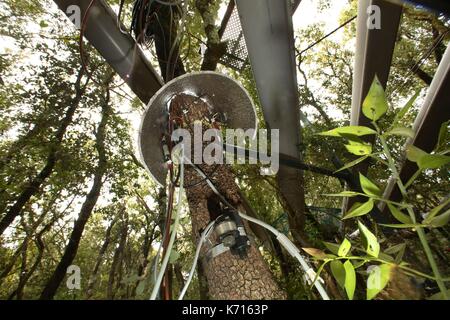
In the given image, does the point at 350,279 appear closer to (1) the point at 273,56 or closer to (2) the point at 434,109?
(1) the point at 273,56

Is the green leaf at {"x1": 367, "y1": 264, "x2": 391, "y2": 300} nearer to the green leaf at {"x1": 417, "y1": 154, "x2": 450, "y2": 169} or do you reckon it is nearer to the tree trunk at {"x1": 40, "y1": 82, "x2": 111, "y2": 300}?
the green leaf at {"x1": 417, "y1": 154, "x2": 450, "y2": 169}

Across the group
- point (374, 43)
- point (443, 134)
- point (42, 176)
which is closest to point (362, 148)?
point (443, 134)

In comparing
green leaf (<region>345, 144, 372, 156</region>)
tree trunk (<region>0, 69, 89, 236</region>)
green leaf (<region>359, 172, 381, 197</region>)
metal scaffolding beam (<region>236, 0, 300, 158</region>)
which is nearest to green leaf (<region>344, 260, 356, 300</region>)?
green leaf (<region>359, 172, 381, 197</region>)

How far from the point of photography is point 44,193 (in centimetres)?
861

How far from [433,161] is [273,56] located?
81.3 inches

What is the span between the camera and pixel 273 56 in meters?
A: 2.54

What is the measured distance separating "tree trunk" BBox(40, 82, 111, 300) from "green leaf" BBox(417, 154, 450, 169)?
8105 mm

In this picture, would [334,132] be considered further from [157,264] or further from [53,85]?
[53,85]

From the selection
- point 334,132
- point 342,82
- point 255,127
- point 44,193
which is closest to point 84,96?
point 44,193

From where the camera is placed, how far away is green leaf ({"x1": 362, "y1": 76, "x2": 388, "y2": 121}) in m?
0.78

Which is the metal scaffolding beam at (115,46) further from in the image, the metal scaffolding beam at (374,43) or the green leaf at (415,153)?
the green leaf at (415,153)

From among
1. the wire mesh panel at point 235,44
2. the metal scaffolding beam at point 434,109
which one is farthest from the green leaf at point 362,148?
the wire mesh panel at point 235,44

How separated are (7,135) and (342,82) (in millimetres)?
13098
